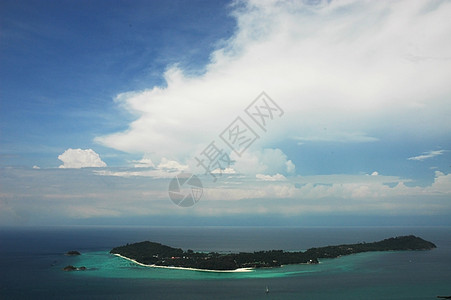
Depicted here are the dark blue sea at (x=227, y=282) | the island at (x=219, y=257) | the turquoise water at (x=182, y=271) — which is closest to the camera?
the dark blue sea at (x=227, y=282)

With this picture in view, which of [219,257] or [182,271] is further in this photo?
[219,257]

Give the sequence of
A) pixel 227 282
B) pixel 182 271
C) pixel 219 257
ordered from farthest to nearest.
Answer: pixel 219 257
pixel 182 271
pixel 227 282

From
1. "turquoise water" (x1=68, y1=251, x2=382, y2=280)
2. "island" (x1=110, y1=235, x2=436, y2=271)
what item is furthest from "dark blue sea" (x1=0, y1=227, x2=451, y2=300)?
"island" (x1=110, y1=235, x2=436, y2=271)

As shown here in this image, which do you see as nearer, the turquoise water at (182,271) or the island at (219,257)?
the turquoise water at (182,271)

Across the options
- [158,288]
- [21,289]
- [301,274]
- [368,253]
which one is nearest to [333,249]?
[368,253]

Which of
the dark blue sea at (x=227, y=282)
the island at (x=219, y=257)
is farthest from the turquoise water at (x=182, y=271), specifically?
the island at (x=219, y=257)

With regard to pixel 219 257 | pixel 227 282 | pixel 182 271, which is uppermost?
pixel 219 257

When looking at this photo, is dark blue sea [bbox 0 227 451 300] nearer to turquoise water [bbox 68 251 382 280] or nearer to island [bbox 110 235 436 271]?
turquoise water [bbox 68 251 382 280]

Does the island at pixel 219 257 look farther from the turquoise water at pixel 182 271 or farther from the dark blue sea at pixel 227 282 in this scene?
the dark blue sea at pixel 227 282

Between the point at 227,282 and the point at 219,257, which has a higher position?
the point at 219,257

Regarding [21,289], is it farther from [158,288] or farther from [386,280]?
[386,280]

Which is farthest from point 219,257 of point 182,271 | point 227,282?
point 227,282

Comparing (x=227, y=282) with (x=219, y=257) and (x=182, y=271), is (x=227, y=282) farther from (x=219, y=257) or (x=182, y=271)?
(x=219, y=257)
